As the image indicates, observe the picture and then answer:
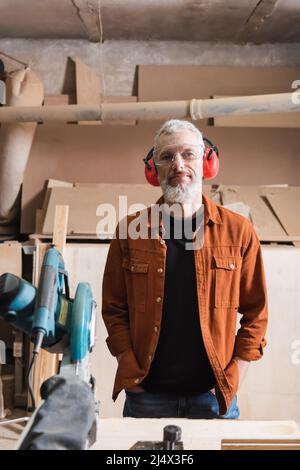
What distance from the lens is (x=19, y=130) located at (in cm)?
345

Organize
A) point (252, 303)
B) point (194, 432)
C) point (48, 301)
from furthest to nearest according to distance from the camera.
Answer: point (252, 303), point (194, 432), point (48, 301)

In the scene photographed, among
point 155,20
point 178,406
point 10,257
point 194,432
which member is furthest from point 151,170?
point 155,20

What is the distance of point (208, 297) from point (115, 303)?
342 mm

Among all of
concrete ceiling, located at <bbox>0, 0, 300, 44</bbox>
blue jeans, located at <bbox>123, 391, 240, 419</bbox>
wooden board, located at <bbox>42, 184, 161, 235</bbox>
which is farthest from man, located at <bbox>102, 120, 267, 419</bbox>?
concrete ceiling, located at <bbox>0, 0, 300, 44</bbox>

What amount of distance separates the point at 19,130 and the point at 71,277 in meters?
1.27

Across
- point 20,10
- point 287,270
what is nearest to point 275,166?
point 287,270

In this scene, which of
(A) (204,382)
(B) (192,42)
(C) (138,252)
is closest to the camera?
(A) (204,382)

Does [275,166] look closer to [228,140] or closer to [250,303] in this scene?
[228,140]

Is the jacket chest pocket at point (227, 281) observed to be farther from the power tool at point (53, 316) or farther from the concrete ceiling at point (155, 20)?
the concrete ceiling at point (155, 20)

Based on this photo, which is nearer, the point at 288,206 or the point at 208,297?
the point at 208,297

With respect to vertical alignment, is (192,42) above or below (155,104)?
above

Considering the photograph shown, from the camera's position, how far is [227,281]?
1.54m

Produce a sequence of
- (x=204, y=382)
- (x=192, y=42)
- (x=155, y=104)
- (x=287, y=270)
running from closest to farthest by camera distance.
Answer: (x=204, y=382), (x=287, y=270), (x=155, y=104), (x=192, y=42)

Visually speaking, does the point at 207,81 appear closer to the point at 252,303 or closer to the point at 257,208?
the point at 257,208
